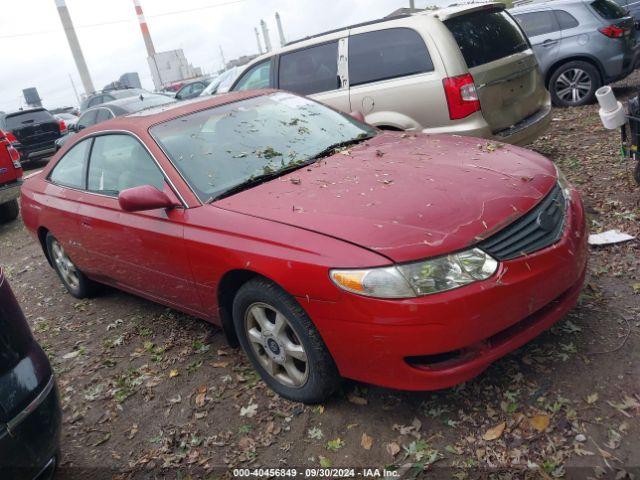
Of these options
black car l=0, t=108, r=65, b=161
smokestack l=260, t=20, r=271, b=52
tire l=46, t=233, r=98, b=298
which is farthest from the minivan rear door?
smokestack l=260, t=20, r=271, b=52

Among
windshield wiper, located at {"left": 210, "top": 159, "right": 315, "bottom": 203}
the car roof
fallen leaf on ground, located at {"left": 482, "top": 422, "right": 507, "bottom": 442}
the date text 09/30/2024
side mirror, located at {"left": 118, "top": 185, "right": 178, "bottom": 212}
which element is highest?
the car roof

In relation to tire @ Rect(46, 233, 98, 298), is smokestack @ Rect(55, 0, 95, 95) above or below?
above

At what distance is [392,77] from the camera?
18.2 ft

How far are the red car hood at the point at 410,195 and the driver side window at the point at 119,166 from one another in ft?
2.36

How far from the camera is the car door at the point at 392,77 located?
530 centimetres

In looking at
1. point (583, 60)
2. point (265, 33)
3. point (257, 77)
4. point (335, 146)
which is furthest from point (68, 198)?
point (265, 33)

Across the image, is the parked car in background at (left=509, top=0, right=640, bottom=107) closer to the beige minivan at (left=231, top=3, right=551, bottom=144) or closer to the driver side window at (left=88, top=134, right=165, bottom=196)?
the beige minivan at (left=231, top=3, right=551, bottom=144)

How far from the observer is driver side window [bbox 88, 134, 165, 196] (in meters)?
3.60

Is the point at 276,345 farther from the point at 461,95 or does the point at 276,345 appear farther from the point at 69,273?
the point at 461,95

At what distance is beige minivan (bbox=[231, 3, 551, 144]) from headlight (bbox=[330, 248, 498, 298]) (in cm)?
293

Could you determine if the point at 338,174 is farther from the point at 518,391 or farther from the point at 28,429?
the point at 28,429

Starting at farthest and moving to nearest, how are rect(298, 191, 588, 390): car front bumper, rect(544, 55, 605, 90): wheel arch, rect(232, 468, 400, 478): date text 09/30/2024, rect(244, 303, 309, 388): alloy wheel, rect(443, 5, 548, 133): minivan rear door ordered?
1. rect(544, 55, 605, 90): wheel arch
2. rect(443, 5, 548, 133): minivan rear door
3. rect(244, 303, 309, 388): alloy wheel
4. rect(232, 468, 400, 478): date text 09/30/2024
5. rect(298, 191, 588, 390): car front bumper

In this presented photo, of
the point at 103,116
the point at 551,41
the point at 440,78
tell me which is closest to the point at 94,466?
the point at 440,78

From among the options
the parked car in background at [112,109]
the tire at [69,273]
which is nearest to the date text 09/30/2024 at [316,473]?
the tire at [69,273]
